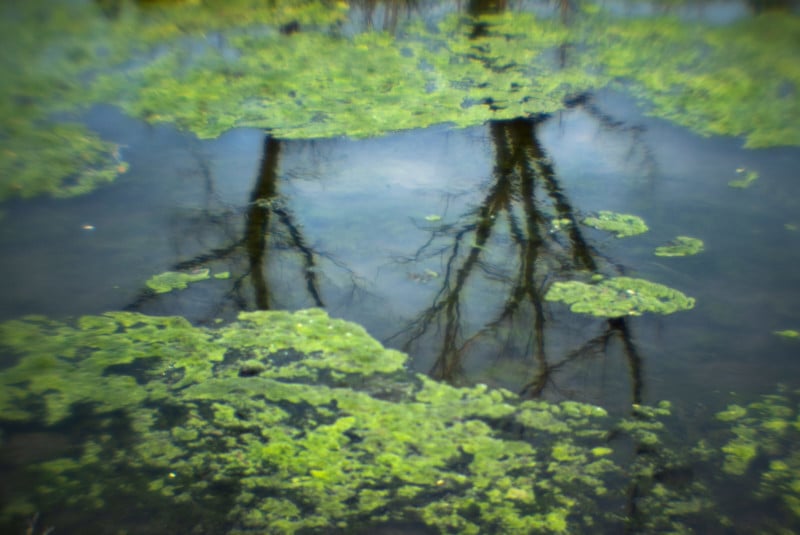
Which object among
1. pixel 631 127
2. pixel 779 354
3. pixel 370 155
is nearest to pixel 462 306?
pixel 779 354

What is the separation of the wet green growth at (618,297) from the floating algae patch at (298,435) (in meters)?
0.73

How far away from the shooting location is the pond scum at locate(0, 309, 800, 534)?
244 cm

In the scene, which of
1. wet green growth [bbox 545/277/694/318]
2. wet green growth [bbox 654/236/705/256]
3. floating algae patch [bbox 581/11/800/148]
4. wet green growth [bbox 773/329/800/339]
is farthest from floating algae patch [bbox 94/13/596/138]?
wet green growth [bbox 773/329/800/339]

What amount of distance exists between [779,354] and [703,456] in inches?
34.9

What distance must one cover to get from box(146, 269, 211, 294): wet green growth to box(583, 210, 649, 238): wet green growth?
7.63ft

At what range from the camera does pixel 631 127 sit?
542 cm

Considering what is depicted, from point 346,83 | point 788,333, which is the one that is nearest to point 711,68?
point 346,83

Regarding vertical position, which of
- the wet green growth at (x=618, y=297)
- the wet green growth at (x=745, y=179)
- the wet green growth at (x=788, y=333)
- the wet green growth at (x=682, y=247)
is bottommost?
the wet green growth at (x=788, y=333)

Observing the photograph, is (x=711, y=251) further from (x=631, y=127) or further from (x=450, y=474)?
(x=450, y=474)

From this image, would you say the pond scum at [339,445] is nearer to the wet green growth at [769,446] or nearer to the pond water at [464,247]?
the wet green growth at [769,446]

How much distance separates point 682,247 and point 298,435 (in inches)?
101

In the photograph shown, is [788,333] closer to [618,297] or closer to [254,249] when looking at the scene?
[618,297]

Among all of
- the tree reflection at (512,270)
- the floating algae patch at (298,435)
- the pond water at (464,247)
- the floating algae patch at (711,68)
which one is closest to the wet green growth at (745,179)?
the pond water at (464,247)

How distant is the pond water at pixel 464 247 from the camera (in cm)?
315
